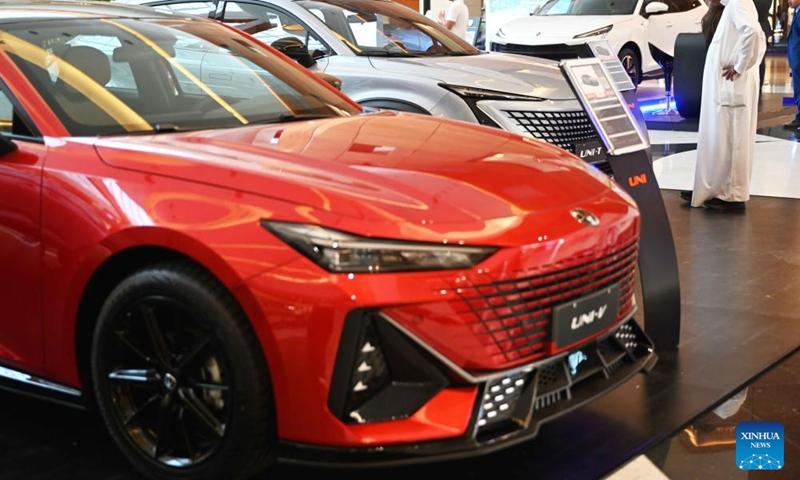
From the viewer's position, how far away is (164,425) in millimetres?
2738

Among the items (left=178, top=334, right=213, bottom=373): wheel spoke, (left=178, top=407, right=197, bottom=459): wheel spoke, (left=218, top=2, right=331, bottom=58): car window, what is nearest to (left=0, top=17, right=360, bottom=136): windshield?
(left=178, top=334, right=213, bottom=373): wheel spoke

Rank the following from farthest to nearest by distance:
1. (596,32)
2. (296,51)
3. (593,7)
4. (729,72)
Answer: (593,7) < (596,32) < (729,72) < (296,51)

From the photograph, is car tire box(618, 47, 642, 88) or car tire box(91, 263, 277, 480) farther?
car tire box(618, 47, 642, 88)

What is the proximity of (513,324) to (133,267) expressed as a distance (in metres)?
1.06

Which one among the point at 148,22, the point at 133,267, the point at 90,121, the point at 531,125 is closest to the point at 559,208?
the point at 133,267

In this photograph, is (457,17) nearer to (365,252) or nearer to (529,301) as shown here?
(529,301)

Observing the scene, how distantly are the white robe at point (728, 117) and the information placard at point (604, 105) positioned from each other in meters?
3.08

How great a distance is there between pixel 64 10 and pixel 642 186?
2.32 m

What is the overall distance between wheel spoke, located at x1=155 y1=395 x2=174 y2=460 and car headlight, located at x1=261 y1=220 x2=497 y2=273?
0.64 m

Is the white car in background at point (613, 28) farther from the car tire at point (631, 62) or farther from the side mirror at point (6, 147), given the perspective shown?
the side mirror at point (6, 147)

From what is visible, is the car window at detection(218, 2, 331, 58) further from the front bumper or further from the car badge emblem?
the front bumper

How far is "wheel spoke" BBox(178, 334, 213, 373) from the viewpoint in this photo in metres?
2.57

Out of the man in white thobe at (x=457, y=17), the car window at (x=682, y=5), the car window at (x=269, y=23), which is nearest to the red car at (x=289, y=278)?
the car window at (x=269, y=23)

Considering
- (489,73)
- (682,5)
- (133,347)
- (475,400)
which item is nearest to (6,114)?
(133,347)
